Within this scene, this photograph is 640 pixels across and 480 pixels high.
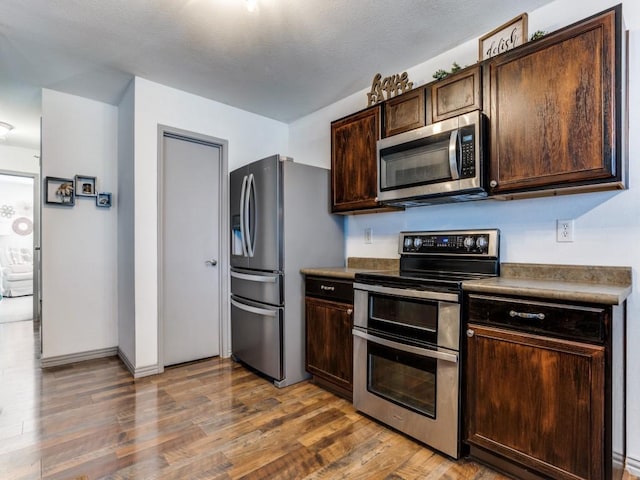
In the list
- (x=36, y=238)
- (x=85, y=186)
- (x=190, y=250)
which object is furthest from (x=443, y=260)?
(x=36, y=238)

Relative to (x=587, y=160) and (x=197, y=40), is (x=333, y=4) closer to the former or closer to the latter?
(x=197, y=40)

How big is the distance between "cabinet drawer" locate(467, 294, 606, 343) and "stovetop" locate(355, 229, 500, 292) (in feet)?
0.55

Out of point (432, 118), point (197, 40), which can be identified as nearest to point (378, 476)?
point (432, 118)

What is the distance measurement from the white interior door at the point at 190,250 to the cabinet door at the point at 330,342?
1.19m

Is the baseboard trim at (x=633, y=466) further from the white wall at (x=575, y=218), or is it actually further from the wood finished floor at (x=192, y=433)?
the wood finished floor at (x=192, y=433)

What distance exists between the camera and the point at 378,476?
1.66 metres

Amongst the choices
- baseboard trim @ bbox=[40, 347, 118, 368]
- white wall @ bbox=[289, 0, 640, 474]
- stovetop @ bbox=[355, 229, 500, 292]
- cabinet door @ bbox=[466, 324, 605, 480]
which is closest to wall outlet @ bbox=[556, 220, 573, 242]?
white wall @ bbox=[289, 0, 640, 474]

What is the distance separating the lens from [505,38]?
1.98m

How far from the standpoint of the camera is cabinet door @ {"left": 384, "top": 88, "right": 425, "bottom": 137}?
89.0 inches

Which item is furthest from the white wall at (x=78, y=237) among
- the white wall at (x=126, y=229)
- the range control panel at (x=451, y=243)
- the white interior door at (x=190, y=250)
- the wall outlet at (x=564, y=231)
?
the wall outlet at (x=564, y=231)

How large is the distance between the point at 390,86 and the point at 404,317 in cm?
169

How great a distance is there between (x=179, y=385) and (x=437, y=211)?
245cm

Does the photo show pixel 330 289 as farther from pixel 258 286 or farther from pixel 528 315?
pixel 528 315

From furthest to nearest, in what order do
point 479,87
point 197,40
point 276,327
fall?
1. point 276,327
2. point 197,40
3. point 479,87
